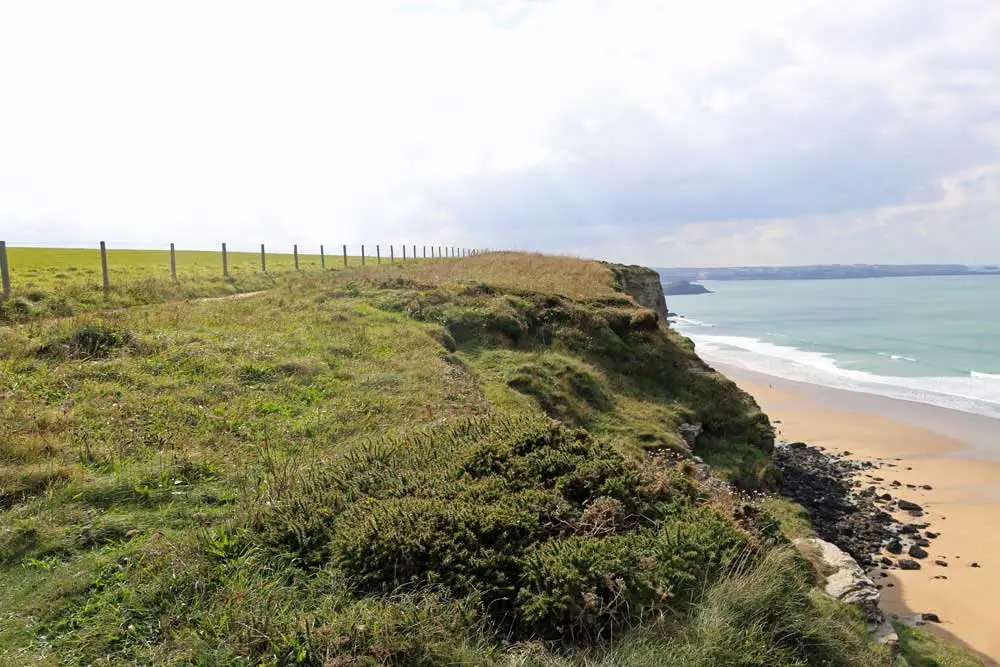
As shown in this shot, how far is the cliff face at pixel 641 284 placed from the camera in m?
33.8

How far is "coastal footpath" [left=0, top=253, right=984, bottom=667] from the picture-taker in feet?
14.8

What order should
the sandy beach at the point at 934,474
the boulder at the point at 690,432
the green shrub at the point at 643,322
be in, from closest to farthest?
the sandy beach at the point at 934,474 < the boulder at the point at 690,432 < the green shrub at the point at 643,322

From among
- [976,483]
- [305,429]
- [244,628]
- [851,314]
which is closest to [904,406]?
[976,483]

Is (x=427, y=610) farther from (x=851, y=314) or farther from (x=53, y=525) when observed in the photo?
(x=851, y=314)

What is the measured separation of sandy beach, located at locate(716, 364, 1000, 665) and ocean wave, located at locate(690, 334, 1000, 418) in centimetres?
215

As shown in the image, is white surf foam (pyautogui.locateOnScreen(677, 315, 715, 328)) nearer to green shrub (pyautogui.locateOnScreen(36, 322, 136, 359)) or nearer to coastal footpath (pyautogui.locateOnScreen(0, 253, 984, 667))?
coastal footpath (pyautogui.locateOnScreen(0, 253, 984, 667))

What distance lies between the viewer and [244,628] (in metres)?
4.32

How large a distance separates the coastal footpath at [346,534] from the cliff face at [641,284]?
23.5m

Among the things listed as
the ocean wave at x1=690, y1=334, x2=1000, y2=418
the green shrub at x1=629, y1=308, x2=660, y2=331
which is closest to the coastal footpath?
the green shrub at x1=629, y1=308, x2=660, y2=331

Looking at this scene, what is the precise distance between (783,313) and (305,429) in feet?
371

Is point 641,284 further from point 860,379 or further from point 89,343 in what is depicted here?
point 89,343

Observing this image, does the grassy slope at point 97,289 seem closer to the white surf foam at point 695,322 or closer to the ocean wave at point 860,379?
the ocean wave at point 860,379

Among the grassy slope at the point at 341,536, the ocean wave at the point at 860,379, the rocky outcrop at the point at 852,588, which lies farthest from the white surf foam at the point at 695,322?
the grassy slope at the point at 341,536

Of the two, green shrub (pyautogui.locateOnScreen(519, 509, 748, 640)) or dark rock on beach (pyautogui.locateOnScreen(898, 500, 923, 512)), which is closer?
green shrub (pyautogui.locateOnScreen(519, 509, 748, 640))
